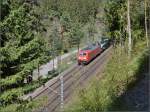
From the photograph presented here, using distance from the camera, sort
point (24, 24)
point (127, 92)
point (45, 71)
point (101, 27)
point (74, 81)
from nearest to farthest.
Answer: point (24, 24), point (127, 92), point (74, 81), point (45, 71), point (101, 27)

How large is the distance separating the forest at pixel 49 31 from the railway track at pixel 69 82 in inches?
139

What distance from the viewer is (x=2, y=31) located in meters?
25.9

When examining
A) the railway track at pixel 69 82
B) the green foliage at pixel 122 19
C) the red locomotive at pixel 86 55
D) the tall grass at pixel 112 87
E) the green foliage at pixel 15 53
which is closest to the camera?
the tall grass at pixel 112 87

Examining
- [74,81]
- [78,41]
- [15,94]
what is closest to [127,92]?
[15,94]

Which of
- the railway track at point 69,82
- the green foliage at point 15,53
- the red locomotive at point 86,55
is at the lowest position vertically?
the railway track at point 69,82

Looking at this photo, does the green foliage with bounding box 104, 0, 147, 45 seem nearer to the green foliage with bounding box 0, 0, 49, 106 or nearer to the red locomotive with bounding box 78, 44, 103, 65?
the red locomotive with bounding box 78, 44, 103, 65

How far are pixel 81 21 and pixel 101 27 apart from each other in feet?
20.1

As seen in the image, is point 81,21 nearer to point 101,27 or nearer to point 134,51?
point 101,27

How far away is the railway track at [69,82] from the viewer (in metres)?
47.4

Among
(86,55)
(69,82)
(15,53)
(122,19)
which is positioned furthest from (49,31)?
(15,53)

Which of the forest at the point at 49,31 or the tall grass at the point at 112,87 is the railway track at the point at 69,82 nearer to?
the forest at the point at 49,31

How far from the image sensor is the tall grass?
82.0 feet

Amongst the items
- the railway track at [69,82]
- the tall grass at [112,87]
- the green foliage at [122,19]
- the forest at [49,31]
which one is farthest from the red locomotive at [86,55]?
the tall grass at [112,87]

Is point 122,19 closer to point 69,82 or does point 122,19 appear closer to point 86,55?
point 69,82
